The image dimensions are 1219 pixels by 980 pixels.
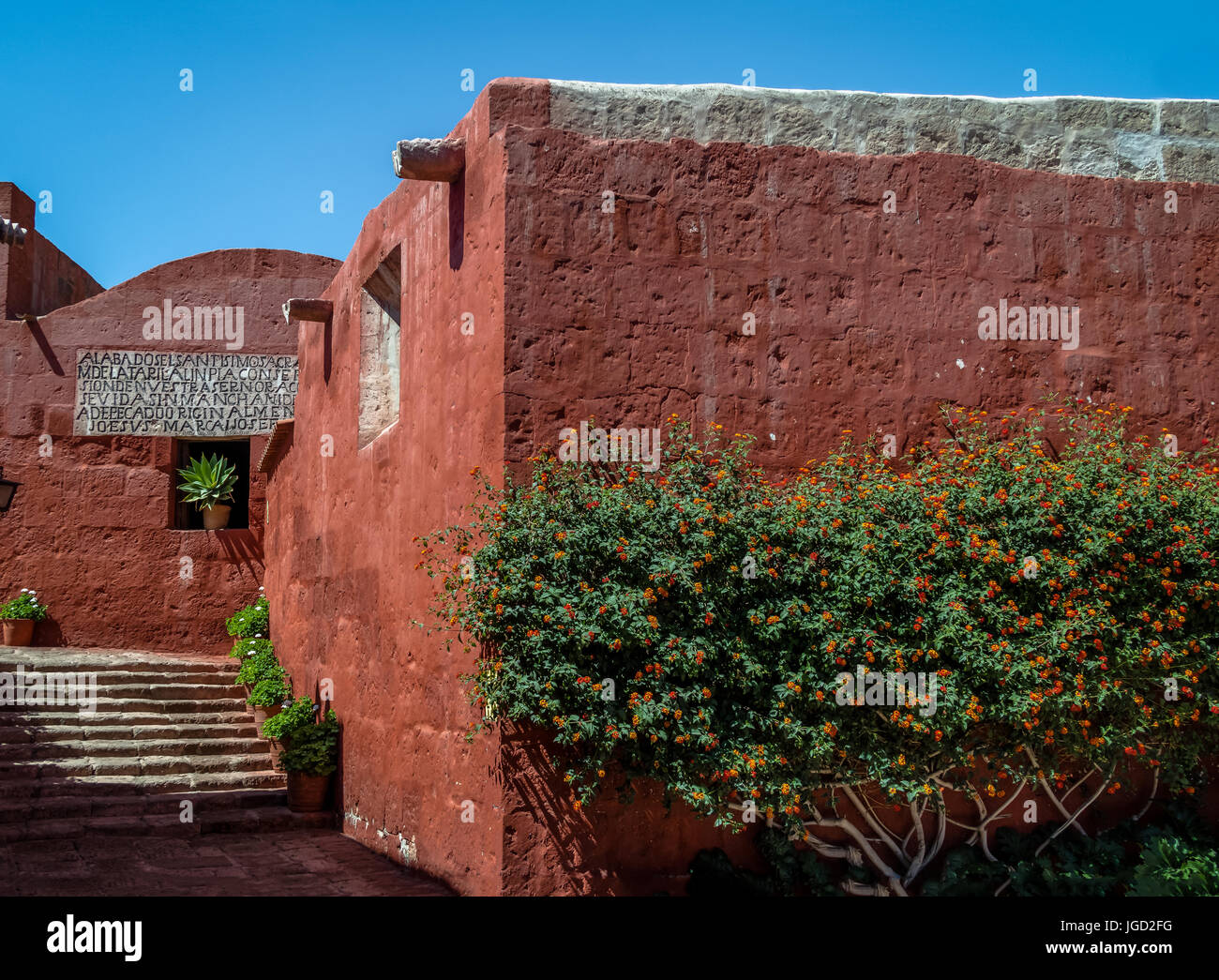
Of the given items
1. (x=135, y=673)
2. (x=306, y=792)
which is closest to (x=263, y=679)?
(x=135, y=673)

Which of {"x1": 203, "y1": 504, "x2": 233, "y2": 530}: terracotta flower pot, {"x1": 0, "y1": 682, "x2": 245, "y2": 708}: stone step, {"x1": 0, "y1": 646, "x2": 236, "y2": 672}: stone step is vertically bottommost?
{"x1": 0, "y1": 682, "x2": 245, "y2": 708}: stone step

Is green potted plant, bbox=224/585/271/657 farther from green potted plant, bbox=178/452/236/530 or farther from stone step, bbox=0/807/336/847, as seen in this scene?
stone step, bbox=0/807/336/847

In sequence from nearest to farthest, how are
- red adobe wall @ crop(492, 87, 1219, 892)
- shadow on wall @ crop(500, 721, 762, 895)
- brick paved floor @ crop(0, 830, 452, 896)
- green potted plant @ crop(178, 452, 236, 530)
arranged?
shadow on wall @ crop(500, 721, 762, 895) → red adobe wall @ crop(492, 87, 1219, 892) → brick paved floor @ crop(0, 830, 452, 896) → green potted plant @ crop(178, 452, 236, 530)

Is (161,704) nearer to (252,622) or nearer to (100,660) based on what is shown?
(100,660)

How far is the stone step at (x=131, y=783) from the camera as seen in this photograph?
845 cm

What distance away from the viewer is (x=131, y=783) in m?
8.81

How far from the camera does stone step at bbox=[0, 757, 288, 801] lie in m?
8.45

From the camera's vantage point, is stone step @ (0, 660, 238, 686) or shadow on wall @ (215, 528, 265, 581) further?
shadow on wall @ (215, 528, 265, 581)

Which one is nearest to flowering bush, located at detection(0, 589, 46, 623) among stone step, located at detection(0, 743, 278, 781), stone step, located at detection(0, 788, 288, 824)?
stone step, located at detection(0, 743, 278, 781)

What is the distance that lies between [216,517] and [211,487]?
0.41m

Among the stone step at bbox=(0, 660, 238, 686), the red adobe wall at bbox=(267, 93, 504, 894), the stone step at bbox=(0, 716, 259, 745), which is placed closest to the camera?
the red adobe wall at bbox=(267, 93, 504, 894)

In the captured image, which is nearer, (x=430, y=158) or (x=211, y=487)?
(x=430, y=158)

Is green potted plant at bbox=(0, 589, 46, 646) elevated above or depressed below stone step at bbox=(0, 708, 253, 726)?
above
